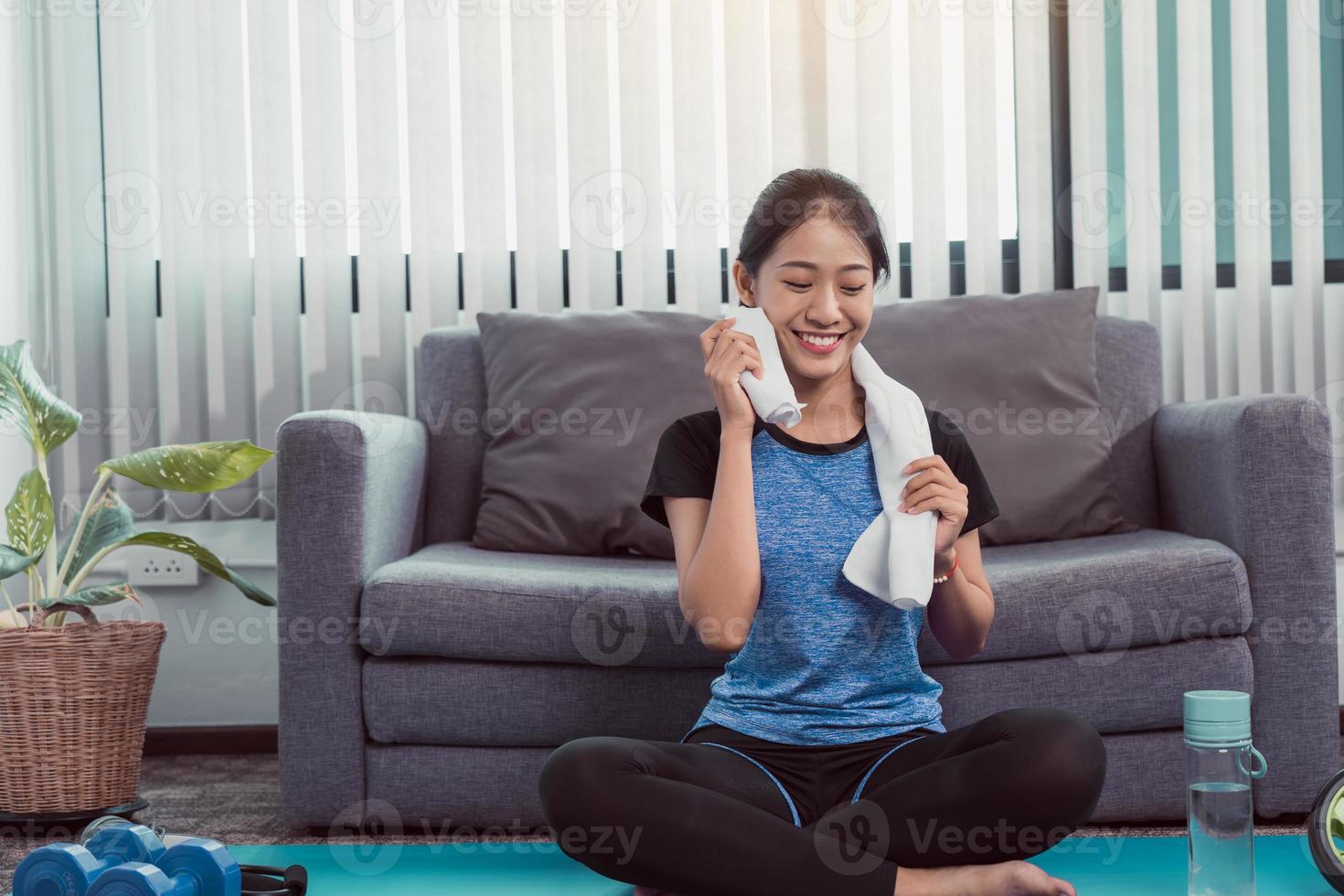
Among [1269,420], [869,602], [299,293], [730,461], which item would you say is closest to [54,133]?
[299,293]

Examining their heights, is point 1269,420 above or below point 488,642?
above

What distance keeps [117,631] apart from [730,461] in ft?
3.73

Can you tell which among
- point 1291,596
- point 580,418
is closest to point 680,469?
point 580,418

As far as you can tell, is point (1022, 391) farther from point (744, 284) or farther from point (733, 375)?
point (733, 375)

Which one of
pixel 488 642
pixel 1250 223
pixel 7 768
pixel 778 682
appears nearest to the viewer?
Answer: pixel 778 682

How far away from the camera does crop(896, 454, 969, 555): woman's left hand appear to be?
1.30m

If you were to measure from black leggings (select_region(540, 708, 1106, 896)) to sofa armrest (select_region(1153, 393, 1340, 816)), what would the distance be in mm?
597

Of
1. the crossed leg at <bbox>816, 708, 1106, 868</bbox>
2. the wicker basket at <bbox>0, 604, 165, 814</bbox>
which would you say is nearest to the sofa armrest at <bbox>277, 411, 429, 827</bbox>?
the wicker basket at <bbox>0, 604, 165, 814</bbox>

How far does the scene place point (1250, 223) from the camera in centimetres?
247

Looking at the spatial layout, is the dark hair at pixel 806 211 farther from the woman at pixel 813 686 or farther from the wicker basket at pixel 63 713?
the wicker basket at pixel 63 713

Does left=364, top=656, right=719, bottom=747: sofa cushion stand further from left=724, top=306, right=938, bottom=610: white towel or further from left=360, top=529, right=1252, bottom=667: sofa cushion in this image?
left=724, top=306, right=938, bottom=610: white towel

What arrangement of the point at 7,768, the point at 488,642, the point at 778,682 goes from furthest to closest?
the point at 7,768, the point at 488,642, the point at 778,682

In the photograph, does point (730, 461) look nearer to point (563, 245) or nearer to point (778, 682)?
point (778, 682)

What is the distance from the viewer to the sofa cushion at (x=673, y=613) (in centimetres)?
165
